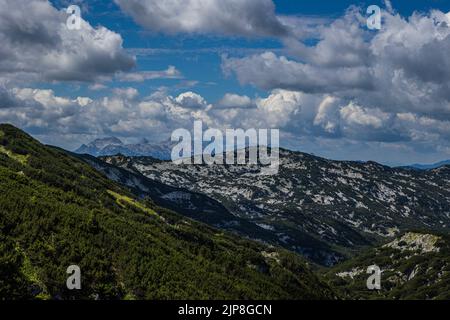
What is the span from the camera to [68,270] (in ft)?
227

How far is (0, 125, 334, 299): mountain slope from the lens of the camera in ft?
226

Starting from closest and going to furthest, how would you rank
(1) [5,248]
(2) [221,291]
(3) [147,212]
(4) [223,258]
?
(1) [5,248]
(2) [221,291]
(4) [223,258]
(3) [147,212]

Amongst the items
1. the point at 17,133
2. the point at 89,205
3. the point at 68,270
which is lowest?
the point at 68,270

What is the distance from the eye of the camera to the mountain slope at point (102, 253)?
2712 inches

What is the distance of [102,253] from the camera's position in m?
83.1

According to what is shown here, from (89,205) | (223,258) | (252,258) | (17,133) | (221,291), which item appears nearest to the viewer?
(221,291)

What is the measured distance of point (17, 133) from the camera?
186m

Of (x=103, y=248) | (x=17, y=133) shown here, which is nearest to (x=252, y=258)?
(x=103, y=248)

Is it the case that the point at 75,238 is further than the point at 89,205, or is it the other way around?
the point at 89,205

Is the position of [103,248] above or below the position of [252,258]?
above
